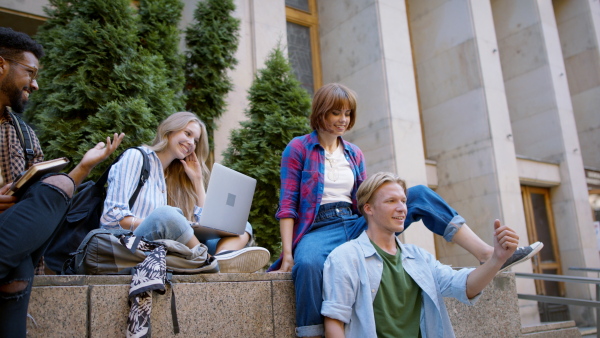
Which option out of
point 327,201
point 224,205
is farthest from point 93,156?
point 327,201

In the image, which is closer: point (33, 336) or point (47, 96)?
point (33, 336)

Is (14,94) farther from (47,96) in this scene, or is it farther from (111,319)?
(47,96)

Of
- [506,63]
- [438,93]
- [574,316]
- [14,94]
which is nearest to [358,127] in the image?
[438,93]

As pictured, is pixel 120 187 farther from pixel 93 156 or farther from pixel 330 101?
pixel 330 101

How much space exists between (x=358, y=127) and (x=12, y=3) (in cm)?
608

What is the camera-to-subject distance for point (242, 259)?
3357 millimetres

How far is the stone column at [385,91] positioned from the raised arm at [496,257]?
5696mm

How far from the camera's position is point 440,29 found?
11047mm

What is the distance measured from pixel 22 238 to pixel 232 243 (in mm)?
1763

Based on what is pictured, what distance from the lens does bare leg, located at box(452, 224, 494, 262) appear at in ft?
10.9

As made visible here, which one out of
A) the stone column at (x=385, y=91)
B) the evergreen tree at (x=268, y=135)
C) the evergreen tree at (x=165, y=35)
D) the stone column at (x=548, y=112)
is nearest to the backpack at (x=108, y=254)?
the evergreen tree at (x=268, y=135)

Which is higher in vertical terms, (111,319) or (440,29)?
(440,29)

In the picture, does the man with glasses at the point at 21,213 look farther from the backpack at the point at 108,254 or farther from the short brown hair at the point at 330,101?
the short brown hair at the point at 330,101

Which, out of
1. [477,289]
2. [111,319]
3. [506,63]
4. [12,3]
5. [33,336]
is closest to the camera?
[33,336]
